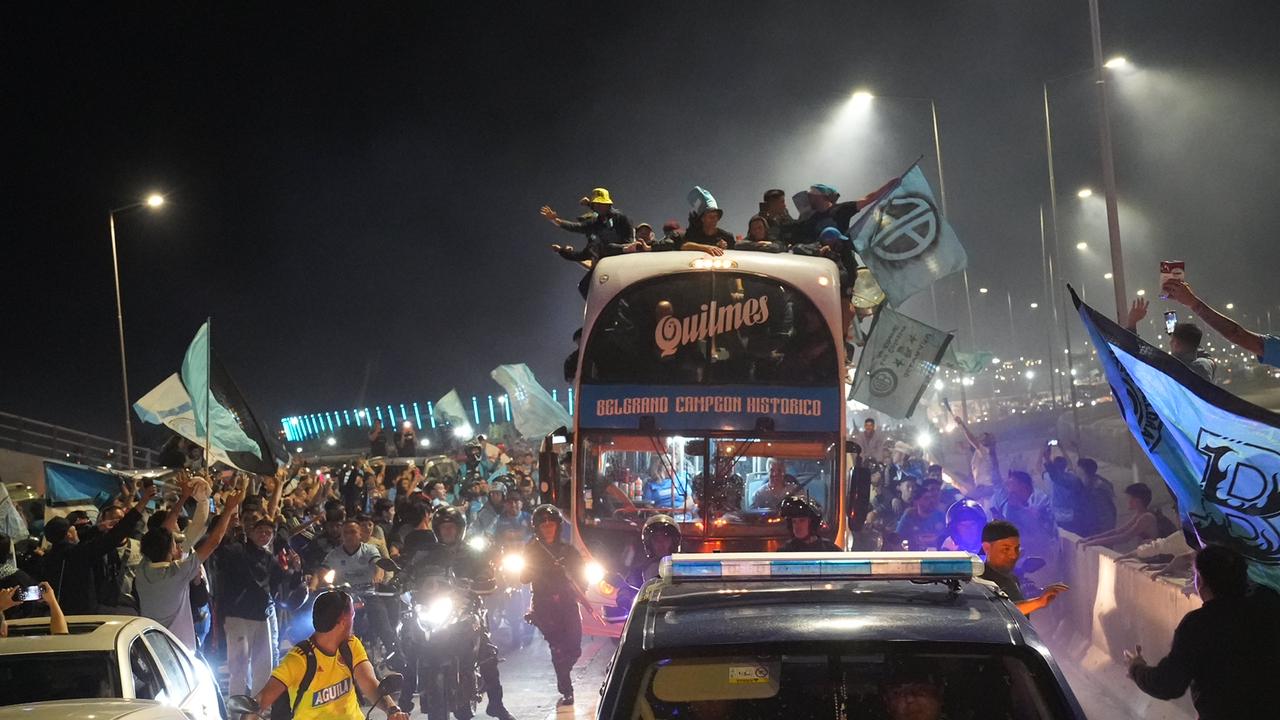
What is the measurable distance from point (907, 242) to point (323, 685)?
13.1 metres

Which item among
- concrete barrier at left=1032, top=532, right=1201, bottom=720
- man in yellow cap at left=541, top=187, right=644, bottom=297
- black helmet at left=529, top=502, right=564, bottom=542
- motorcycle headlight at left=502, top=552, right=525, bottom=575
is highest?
man in yellow cap at left=541, top=187, right=644, bottom=297

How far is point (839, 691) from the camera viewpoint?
3.59 m

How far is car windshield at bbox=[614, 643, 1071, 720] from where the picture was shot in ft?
11.7

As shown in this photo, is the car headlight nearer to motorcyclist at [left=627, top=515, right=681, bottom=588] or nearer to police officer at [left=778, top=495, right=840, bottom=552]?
motorcyclist at [left=627, top=515, right=681, bottom=588]

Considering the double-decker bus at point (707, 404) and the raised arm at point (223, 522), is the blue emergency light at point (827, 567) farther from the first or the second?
the double-decker bus at point (707, 404)

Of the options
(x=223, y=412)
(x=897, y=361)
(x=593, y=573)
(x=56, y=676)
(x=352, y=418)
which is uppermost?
(x=352, y=418)

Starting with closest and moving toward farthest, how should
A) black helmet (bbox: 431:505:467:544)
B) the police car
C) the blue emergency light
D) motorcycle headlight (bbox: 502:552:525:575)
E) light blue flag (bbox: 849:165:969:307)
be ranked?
the police car, the blue emergency light, black helmet (bbox: 431:505:467:544), motorcycle headlight (bbox: 502:552:525:575), light blue flag (bbox: 849:165:969:307)

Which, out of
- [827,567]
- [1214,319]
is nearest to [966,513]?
[1214,319]

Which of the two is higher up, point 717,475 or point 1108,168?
point 1108,168

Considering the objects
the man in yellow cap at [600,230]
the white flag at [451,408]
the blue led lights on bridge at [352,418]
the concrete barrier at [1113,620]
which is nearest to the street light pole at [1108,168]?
the concrete barrier at [1113,620]

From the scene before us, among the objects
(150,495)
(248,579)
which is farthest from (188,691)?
(150,495)

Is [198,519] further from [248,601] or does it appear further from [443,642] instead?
[443,642]

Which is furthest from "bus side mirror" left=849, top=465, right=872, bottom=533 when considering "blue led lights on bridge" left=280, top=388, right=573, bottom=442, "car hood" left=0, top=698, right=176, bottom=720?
"blue led lights on bridge" left=280, top=388, right=573, bottom=442

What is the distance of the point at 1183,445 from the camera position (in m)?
5.81
